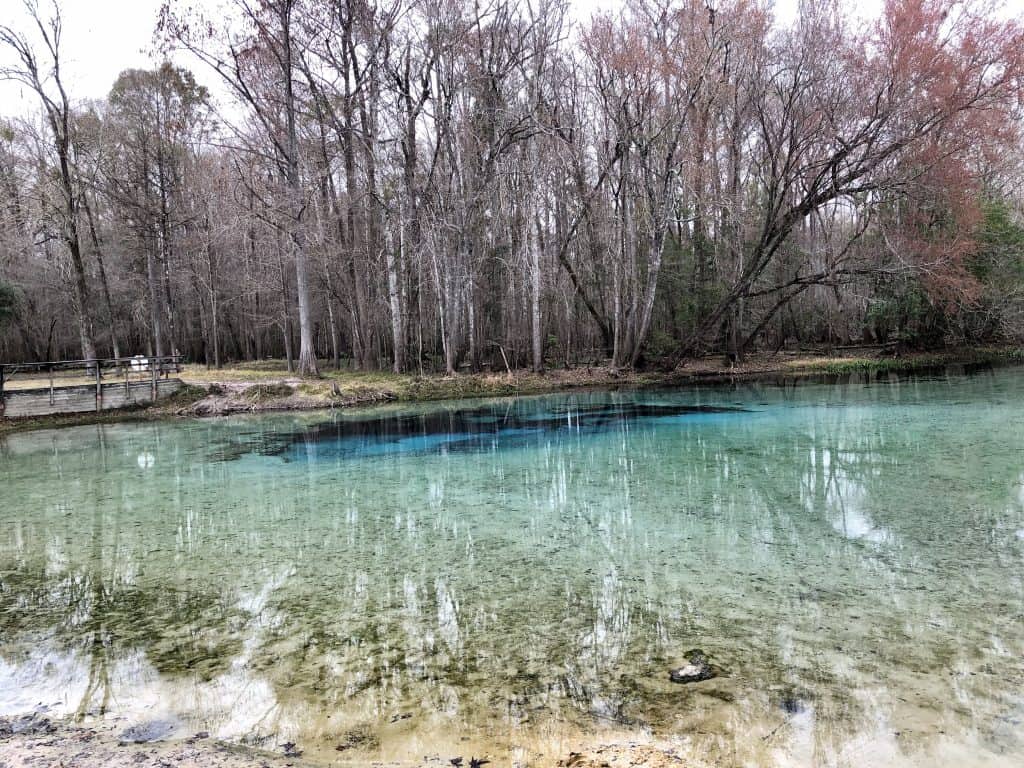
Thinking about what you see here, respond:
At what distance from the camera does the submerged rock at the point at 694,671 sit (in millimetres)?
3420

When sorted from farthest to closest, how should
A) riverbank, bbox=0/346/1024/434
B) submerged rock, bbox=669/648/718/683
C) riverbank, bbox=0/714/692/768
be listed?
riverbank, bbox=0/346/1024/434, submerged rock, bbox=669/648/718/683, riverbank, bbox=0/714/692/768

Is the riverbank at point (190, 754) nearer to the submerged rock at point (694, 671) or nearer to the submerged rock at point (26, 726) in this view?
the submerged rock at point (26, 726)

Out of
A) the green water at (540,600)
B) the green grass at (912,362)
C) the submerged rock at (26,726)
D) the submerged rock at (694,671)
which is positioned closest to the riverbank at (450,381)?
the green grass at (912,362)

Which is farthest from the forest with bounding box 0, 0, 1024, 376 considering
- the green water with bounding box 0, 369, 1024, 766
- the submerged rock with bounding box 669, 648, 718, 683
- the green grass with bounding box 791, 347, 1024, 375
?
the submerged rock with bounding box 669, 648, 718, 683

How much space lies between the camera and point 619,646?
12.6ft

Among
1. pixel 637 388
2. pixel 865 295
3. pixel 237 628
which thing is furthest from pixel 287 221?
pixel 865 295

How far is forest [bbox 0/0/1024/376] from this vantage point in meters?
20.0

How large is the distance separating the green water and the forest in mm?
13158

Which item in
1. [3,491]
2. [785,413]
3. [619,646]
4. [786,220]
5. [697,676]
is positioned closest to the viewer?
[697,676]

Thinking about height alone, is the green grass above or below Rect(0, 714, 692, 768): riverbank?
above

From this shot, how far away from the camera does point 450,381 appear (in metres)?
20.2

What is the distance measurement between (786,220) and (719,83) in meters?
5.29

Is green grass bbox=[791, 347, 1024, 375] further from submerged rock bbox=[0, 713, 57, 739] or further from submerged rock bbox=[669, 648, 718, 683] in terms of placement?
submerged rock bbox=[0, 713, 57, 739]

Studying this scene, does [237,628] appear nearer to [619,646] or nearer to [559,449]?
[619,646]
